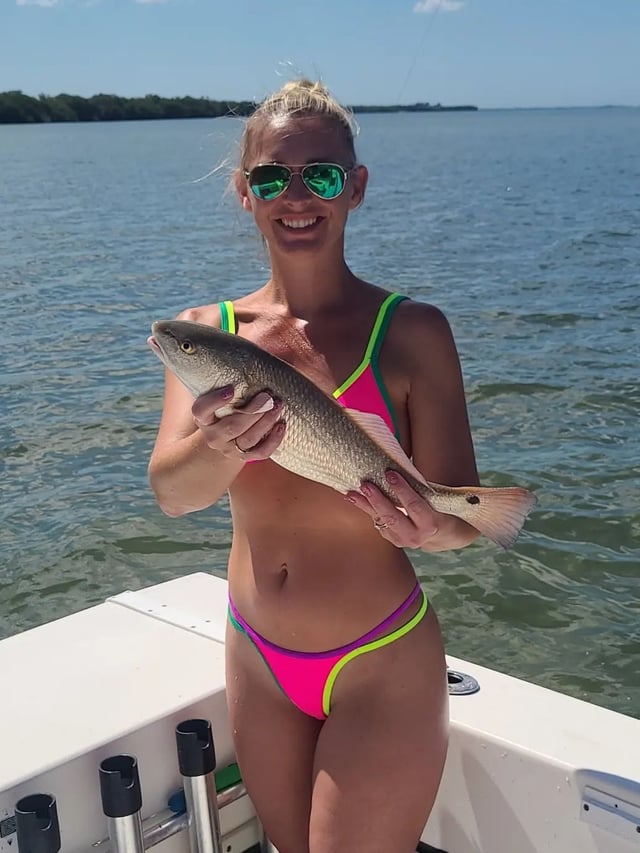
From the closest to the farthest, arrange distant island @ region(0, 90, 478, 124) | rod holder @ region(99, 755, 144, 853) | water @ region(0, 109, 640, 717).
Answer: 1. rod holder @ region(99, 755, 144, 853)
2. water @ region(0, 109, 640, 717)
3. distant island @ region(0, 90, 478, 124)

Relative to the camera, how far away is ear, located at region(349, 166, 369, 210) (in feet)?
9.21

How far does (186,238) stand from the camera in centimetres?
2455

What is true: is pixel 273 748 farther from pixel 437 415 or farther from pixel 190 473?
pixel 437 415

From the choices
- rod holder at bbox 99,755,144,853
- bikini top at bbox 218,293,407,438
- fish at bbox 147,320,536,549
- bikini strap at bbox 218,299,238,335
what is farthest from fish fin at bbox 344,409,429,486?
rod holder at bbox 99,755,144,853

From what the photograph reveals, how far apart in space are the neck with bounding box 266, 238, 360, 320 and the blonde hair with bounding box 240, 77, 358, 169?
0.30 metres

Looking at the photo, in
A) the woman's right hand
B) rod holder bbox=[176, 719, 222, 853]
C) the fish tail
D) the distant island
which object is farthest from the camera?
the distant island

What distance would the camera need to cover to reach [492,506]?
243 cm

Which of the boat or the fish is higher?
the fish

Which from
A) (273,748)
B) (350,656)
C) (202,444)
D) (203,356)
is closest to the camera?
(203,356)

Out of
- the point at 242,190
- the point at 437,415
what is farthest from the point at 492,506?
the point at 242,190

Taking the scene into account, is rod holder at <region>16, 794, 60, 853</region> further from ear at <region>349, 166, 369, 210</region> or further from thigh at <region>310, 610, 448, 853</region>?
ear at <region>349, 166, 369, 210</region>

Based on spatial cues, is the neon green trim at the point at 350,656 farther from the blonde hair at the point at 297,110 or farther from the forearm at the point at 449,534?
the blonde hair at the point at 297,110

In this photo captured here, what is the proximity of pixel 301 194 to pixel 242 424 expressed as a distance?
2.36 feet

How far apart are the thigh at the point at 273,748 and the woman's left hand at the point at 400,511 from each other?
0.59 metres
